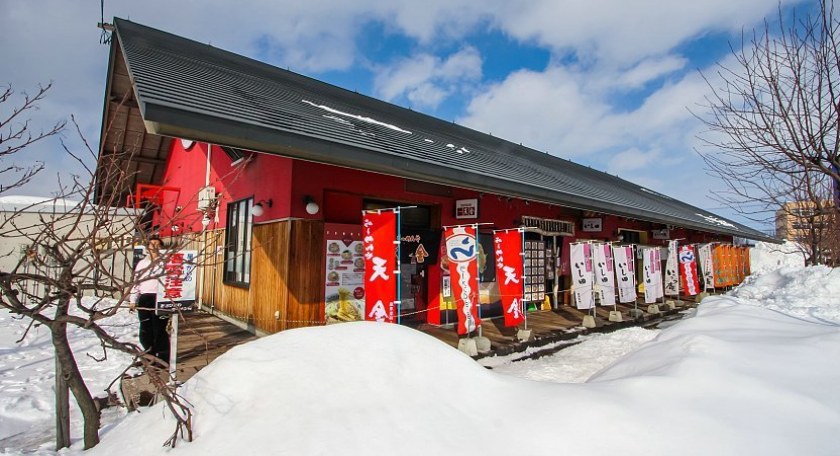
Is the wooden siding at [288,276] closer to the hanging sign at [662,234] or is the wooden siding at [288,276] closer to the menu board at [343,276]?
the menu board at [343,276]

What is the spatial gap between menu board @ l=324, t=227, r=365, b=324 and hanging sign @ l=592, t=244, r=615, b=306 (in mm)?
5627

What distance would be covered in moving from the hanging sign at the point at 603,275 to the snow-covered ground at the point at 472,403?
20.6 ft

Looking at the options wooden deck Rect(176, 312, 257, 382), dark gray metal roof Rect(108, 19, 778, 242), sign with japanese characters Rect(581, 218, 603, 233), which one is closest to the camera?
dark gray metal roof Rect(108, 19, 778, 242)

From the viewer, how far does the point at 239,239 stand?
808 centimetres

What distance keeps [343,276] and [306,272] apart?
0.66 metres

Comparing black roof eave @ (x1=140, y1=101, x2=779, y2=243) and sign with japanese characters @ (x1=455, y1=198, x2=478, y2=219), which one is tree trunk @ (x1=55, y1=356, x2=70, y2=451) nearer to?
black roof eave @ (x1=140, y1=101, x2=779, y2=243)

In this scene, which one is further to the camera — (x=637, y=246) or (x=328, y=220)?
(x=637, y=246)

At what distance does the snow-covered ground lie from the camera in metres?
1.96

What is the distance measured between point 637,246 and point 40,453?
15.3 metres

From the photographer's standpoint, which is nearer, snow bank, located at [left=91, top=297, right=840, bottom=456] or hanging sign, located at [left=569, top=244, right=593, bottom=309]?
snow bank, located at [left=91, top=297, right=840, bottom=456]

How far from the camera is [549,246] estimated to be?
11047 millimetres

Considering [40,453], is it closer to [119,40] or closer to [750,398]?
[750,398]

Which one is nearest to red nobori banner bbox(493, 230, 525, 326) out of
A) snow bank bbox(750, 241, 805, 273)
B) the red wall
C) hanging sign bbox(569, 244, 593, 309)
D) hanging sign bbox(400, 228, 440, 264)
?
hanging sign bbox(400, 228, 440, 264)

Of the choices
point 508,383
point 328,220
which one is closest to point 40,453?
point 508,383
